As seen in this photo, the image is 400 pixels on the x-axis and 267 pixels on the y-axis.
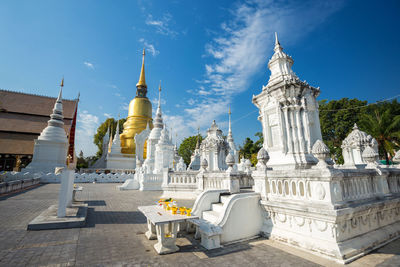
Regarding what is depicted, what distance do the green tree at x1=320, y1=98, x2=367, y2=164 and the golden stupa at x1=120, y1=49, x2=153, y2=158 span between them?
34.0 metres

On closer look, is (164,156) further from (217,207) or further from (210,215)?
(210,215)

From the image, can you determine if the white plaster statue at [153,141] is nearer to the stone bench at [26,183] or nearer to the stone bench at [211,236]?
the stone bench at [26,183]

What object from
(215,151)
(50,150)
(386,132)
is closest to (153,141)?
(215,151)

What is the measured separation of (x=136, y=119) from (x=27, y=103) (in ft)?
63.9

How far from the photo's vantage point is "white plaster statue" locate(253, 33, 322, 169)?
947 centimetres

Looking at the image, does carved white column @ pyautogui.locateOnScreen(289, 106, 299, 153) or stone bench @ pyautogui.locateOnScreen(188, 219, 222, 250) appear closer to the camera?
stone bench @ pyautogui.locateOnScreen(188, 219, 222, 250)

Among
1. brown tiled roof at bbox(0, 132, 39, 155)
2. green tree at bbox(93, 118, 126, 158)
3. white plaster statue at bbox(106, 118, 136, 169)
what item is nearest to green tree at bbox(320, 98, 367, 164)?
white plaster statue at bbox(106, 118, 136, 169)

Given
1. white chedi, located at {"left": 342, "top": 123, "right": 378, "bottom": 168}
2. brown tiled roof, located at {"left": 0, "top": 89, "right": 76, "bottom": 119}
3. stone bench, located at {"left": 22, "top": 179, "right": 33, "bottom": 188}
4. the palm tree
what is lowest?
stone bench, located at {"left": 22, "top": 179, "right": 33, "bottom": 188}

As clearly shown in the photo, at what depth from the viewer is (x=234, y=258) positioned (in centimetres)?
389

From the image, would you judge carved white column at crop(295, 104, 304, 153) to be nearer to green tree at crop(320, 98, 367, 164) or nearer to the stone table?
the stone table

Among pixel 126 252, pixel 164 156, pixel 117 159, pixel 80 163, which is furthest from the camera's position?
pixel 80 163

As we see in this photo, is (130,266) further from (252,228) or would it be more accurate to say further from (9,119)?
(9,119)

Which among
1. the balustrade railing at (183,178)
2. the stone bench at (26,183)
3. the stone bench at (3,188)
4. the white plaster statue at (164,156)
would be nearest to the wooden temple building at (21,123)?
the stone bench at (26,183)

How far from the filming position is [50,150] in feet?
85.5
